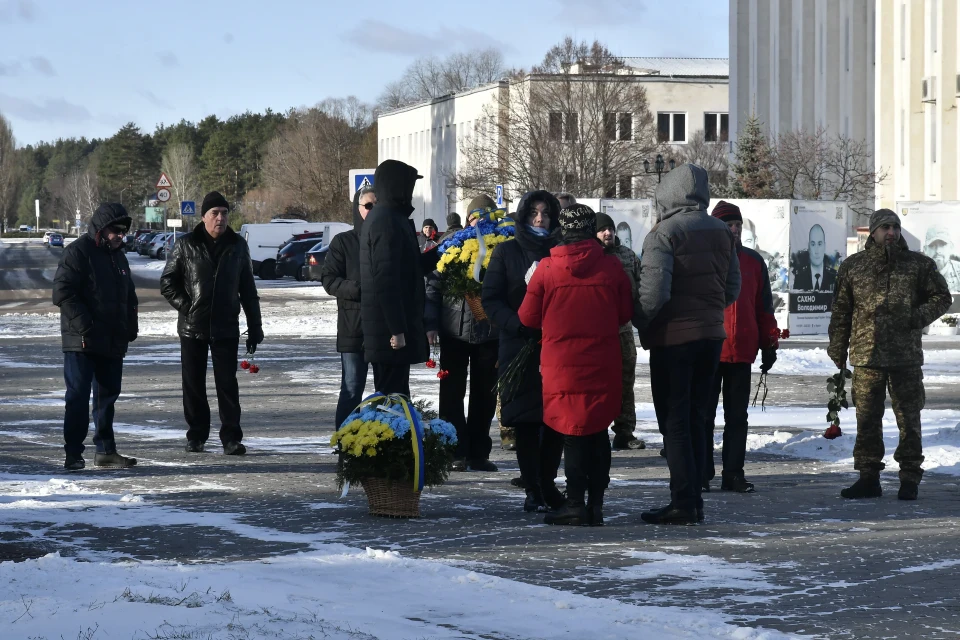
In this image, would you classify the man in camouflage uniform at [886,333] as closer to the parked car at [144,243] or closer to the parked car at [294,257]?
the parked car at [294,257]

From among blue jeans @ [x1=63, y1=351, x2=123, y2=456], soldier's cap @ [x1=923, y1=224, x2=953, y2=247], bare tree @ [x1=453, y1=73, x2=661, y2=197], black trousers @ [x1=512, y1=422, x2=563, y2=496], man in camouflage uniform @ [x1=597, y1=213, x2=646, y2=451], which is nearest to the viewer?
black trousers @ [x1=512, y1=422, x2=563, y2=496]

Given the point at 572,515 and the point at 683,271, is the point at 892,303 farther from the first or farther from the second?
the point at 572,515

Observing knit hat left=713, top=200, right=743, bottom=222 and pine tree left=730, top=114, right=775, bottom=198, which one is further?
pine tree left=730, top=114, right=775, bottom=198

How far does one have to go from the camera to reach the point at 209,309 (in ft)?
37.9

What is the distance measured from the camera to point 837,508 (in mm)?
9023

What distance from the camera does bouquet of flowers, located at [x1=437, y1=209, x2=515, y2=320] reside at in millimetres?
10414

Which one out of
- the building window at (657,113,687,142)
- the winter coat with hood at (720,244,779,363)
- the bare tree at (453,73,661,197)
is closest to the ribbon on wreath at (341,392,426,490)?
the winter coat with hood at (720,244,779,363)

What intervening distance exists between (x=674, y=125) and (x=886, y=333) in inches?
3238

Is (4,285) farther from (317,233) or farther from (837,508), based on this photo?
(837,508)

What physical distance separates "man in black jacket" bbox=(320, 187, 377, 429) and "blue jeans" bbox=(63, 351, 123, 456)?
1628mm

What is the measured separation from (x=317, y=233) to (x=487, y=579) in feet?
179

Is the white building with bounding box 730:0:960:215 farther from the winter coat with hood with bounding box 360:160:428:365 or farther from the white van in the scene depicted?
the winter coat with hood with bounding box 360:160:428:365

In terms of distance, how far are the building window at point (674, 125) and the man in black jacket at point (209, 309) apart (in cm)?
7962

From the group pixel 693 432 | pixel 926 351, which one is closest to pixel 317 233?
pixel 926 351
